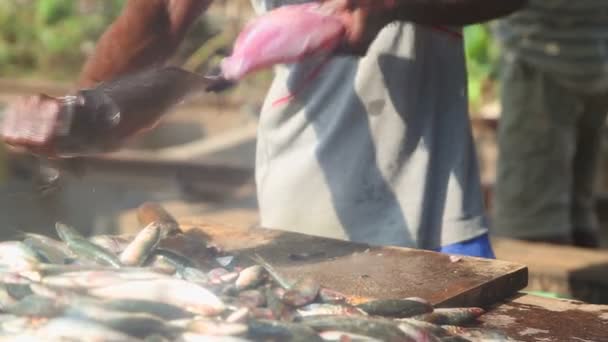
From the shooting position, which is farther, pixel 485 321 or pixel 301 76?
pixel 301 76

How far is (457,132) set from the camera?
12.3 ft

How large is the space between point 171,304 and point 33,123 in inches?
23.6

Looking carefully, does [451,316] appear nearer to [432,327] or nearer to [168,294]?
[432,327]

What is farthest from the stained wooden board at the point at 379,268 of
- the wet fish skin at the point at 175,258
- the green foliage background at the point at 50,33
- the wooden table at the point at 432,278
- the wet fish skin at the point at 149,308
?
the green foliage background at the point at 50,33

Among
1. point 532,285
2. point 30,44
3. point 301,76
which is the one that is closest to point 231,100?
point 30,44

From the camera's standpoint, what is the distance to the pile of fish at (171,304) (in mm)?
2393

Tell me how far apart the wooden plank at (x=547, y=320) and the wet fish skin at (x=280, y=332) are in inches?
21.3

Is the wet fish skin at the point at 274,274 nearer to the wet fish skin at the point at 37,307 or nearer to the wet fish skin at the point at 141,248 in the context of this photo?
the wet fish skin at the point at 141,248

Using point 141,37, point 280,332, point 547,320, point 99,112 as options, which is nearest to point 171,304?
point 280,332

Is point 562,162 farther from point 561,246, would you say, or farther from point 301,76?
point 301,76

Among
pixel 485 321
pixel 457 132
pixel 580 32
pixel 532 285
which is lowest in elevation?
pixel 532 285

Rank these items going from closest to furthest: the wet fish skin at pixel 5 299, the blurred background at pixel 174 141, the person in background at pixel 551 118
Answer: the wet fish skin at pixel 5 299, the person in background at pixel 551 118, the blurred background at pixel 174 141

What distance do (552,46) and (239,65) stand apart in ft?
11.9

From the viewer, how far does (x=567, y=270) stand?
546cm
